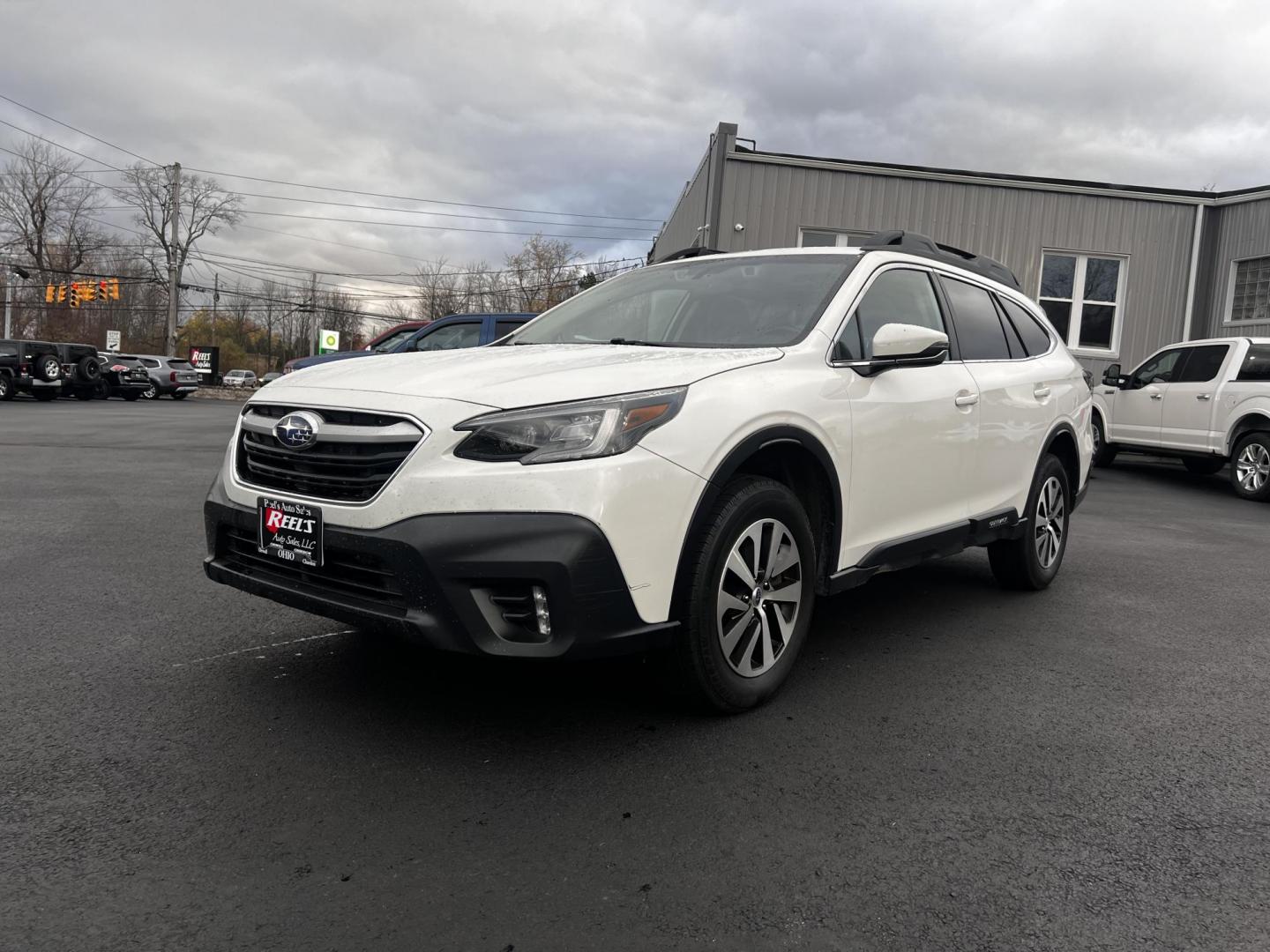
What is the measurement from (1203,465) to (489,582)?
43.4 feet

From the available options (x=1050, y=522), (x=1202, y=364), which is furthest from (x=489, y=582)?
(x=1202, y=364)

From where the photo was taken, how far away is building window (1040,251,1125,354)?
17.6 metres

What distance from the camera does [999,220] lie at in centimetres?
1720

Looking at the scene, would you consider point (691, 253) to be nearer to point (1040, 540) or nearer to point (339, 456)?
point (1040, 540)

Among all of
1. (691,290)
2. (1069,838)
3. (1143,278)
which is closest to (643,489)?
(1069,838)

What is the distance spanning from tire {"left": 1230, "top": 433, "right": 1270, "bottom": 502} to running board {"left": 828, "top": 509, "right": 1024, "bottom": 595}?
7.35 metres

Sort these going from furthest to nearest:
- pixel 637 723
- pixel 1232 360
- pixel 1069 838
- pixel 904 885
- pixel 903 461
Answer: pixel 1232 360 → pixel 903 461 → pixel 637 723 → pixel 1069 838 → pixel 904 885

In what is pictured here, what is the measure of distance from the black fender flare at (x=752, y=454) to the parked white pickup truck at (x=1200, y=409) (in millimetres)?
8620

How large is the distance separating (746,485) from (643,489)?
20.5 inches

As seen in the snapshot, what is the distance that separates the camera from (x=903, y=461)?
13.2 feet

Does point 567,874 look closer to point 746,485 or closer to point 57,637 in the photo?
point 746,485

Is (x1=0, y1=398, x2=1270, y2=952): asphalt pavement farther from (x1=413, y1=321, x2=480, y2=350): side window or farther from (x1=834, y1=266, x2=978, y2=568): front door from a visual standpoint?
(x1=413, y1=321, x2=480, y2=350): side window

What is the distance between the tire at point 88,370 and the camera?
29.5 metres

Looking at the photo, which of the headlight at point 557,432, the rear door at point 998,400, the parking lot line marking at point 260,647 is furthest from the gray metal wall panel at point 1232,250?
the headlight at point 557,432
